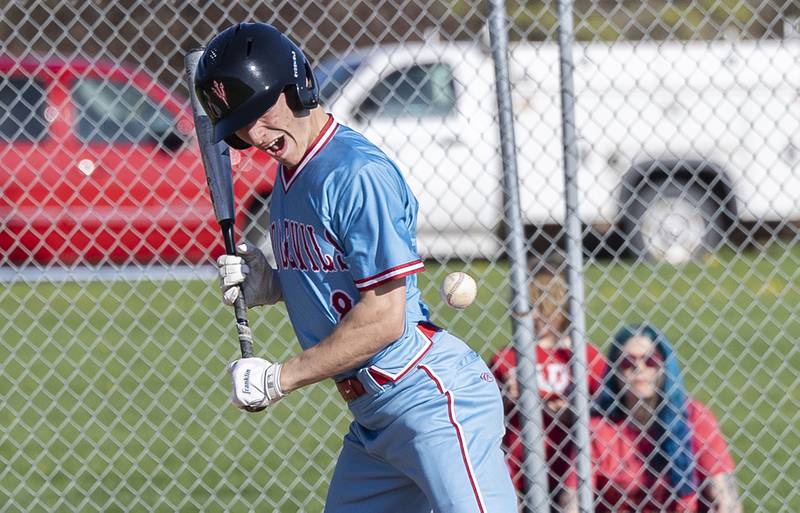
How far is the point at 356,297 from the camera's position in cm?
339

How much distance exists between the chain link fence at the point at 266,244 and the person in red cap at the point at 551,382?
10cm

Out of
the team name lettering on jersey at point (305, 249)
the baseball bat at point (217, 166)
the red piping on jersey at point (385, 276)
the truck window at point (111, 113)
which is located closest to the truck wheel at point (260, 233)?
the truck window at point (111, 113)

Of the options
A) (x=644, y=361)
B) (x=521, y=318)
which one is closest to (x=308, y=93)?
(x=521, y=318)

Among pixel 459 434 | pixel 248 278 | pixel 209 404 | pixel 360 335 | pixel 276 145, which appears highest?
pixel 276 145

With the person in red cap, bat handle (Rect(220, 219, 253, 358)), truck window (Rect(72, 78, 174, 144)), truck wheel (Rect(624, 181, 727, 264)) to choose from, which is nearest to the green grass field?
truck wheel (Rect(624, 181, 727, 264))

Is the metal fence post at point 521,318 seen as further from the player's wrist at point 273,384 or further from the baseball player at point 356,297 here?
the player's wrist at point 273,384

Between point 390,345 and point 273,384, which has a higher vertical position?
point 390,345

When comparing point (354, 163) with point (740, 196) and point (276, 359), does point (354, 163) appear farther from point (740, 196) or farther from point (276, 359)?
point (740, 196)

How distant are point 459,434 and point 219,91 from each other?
3.58 ft

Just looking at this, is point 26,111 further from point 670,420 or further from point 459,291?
point 459,291

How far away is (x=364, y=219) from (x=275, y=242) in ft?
1.47

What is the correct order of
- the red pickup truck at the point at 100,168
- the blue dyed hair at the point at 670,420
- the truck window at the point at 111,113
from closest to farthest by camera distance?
1. the blue dyed hair at the point at 670,420
2. the red pickup truck at the point at 100,168
3. the truck window at the point at 111,113

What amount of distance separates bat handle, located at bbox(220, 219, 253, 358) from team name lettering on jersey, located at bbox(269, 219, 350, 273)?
0.92 ft

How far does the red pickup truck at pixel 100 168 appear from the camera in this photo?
25.0 ft
